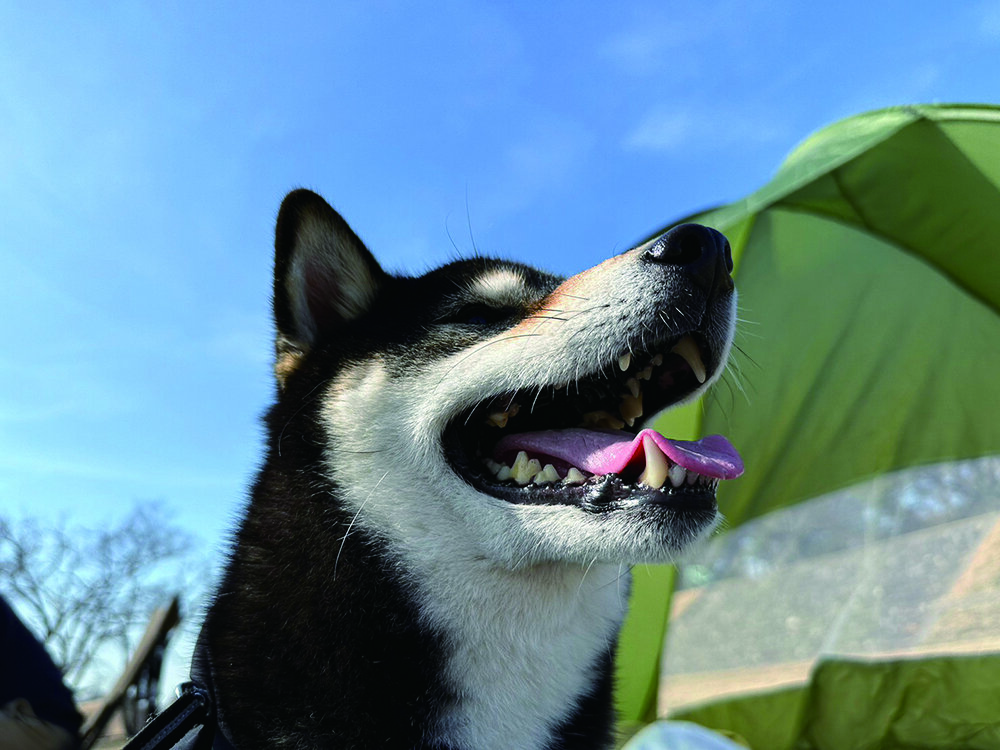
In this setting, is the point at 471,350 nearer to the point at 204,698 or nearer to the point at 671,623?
the point at 204,698

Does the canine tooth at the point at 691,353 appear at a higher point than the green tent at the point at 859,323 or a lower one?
higher

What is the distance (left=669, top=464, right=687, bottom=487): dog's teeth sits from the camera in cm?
134

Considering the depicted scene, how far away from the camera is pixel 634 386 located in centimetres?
163

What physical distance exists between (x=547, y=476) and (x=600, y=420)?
26 centimetres

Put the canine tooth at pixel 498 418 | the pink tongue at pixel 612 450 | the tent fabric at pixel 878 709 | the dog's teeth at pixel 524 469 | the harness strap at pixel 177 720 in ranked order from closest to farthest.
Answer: the harness strap at pixel 177 720 → the pink tongue at pixel 612 450 → the dog's teeth at pixel 524 469 → the canine tooth at pixel 498 418 → the tent fabric at pixel 878 709

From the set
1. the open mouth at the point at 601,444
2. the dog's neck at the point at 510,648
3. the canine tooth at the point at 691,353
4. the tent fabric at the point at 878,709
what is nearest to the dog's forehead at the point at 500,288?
the open mouth at the point at 601,444

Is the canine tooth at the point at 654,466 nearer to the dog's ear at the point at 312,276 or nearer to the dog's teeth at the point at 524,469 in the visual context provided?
the dog's teeth at the point at 524,469

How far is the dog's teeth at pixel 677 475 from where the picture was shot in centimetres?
134

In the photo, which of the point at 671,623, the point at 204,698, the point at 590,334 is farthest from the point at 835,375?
the point at 204,698

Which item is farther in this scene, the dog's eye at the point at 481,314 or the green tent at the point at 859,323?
the green tent at the point at 859,323

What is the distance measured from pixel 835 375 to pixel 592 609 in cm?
255

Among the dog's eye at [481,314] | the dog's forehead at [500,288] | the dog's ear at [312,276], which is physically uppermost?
the dog's ear at [312,276]

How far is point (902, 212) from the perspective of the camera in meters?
3.83

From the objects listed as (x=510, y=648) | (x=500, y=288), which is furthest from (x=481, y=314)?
(x=510, y=648)
